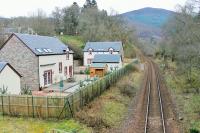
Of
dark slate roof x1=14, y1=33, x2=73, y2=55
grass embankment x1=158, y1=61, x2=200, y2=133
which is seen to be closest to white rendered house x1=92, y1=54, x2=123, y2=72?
dark slate roof x1=14, y1=33, x2=73, y2=55

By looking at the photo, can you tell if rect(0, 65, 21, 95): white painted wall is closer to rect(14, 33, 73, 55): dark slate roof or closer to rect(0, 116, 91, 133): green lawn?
rect(14, 33, 73, 55): dark slate roof

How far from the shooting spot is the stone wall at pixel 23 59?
136 feet

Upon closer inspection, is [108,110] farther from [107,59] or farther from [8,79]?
[107,59]

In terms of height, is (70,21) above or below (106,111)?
above

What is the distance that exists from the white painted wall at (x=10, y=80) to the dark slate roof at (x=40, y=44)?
22.6 ft

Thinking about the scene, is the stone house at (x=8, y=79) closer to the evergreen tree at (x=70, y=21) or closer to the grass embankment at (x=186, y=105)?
the grass embankment at (x=186, y=105)

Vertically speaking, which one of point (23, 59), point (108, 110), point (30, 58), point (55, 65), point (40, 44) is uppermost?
point (40, 44)

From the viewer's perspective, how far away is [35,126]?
2394 cm

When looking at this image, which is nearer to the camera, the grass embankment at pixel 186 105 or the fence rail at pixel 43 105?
the grass embankment at pixel 186 105

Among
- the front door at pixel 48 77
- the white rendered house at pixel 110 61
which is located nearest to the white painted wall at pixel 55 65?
the front door at pixel 48 77

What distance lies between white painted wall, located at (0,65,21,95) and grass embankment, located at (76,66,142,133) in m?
9.27

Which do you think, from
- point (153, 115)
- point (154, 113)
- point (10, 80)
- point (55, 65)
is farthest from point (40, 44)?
point (153, 115)

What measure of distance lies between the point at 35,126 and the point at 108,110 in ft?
24.7

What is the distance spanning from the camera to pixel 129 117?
28.3 metres
